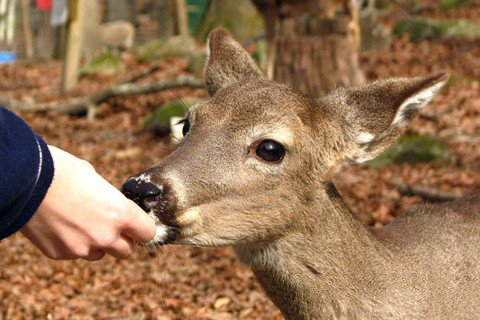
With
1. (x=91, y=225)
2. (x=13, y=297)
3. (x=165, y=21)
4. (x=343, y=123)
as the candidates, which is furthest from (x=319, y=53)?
(x=165, y=21)

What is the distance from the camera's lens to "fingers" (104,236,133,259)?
8.12ft

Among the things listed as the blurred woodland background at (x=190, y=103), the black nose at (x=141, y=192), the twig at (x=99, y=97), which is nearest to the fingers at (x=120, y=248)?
the black nose at (x=141, y=192)

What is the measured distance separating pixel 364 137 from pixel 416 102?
310 millimetres

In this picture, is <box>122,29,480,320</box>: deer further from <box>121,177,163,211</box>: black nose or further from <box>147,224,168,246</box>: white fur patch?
<box>121,177,163,211</box>: black nose

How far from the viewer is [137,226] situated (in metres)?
2.50

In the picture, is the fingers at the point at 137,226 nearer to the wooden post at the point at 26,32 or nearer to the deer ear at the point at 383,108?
the deer ear at the point at 383,108

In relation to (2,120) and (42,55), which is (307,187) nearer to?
(2,120)

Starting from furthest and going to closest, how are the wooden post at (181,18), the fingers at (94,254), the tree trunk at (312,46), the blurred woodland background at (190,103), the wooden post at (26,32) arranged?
1. the wooden post at (26,32)
2. the wooden post at (181,18)
3. the tree trunk at (312,46)
4. the blurred woodland background at (190,103)
5. the fingers at (94,254)

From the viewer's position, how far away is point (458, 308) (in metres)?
3.85

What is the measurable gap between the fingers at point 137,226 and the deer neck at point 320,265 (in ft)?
3.91

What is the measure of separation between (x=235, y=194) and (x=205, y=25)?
634 inches

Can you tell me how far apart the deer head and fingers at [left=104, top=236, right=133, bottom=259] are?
594mm

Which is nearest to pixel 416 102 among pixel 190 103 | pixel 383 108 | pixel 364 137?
pixel 383 108

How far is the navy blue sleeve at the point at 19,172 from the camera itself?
7.27 feet
